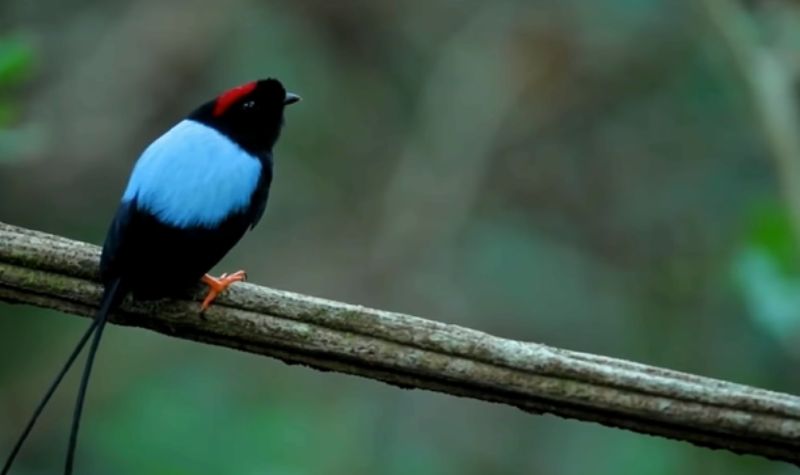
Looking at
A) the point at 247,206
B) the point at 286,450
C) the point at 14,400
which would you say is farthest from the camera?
the point at 14,400

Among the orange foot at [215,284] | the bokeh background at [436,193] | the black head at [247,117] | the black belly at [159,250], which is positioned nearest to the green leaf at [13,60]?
the black head at [247,117]

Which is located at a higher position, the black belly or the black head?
the black head

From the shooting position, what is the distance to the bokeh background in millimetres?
5590

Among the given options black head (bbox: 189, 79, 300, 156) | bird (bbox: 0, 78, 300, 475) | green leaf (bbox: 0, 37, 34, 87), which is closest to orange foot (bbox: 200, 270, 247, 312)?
bird (bbox: 0, 78, 300, 475)

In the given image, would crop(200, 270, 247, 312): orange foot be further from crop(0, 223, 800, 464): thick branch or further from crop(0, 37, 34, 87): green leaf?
crop(0, 37, 34, 87): green leaf

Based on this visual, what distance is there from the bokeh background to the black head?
7.24ft

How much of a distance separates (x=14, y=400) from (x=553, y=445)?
212 centimetres

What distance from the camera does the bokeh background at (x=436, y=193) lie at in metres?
5.59

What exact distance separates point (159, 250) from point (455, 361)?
2.10 feet

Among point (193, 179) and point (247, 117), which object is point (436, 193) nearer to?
point (247, 117)

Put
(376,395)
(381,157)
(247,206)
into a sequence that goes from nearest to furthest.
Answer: (247,206)
(376,395)
(381,157)

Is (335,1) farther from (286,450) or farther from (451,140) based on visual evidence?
(286,450)

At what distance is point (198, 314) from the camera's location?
7.79ft

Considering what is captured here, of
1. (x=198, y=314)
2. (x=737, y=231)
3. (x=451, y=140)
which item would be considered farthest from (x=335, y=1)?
(x=198, y=314)
